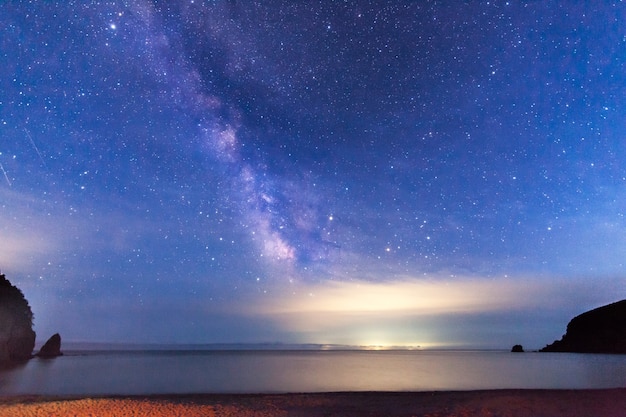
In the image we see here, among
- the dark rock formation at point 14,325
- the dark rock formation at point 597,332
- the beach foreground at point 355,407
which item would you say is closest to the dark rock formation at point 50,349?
the dark rock formation at point 14,325

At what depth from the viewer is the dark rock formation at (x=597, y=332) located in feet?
410

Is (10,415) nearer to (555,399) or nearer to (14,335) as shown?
(555,399)

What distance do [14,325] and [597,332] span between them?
A: 501 feet

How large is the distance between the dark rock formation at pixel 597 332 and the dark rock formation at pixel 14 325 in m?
146

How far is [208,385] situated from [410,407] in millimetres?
26130

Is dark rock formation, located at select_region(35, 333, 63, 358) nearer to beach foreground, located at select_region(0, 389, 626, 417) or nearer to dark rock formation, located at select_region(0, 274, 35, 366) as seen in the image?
dark rock formation, located at select_region(0, 274, 35, 366)

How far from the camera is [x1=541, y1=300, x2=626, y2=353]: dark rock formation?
410 feet

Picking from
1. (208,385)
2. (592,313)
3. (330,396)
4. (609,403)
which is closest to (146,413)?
(330,396)

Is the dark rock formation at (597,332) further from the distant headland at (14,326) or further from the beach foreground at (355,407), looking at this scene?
the distant headland at (14,326)

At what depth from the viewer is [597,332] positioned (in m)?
132

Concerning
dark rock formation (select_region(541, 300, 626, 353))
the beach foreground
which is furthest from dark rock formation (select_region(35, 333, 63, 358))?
dark rock formation (select_region(541, 300, 626, 353))

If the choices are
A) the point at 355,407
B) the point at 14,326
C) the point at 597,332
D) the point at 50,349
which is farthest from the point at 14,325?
the point at 597,332

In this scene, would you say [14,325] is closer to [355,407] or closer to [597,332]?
[355,407]

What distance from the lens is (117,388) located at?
3791cm
